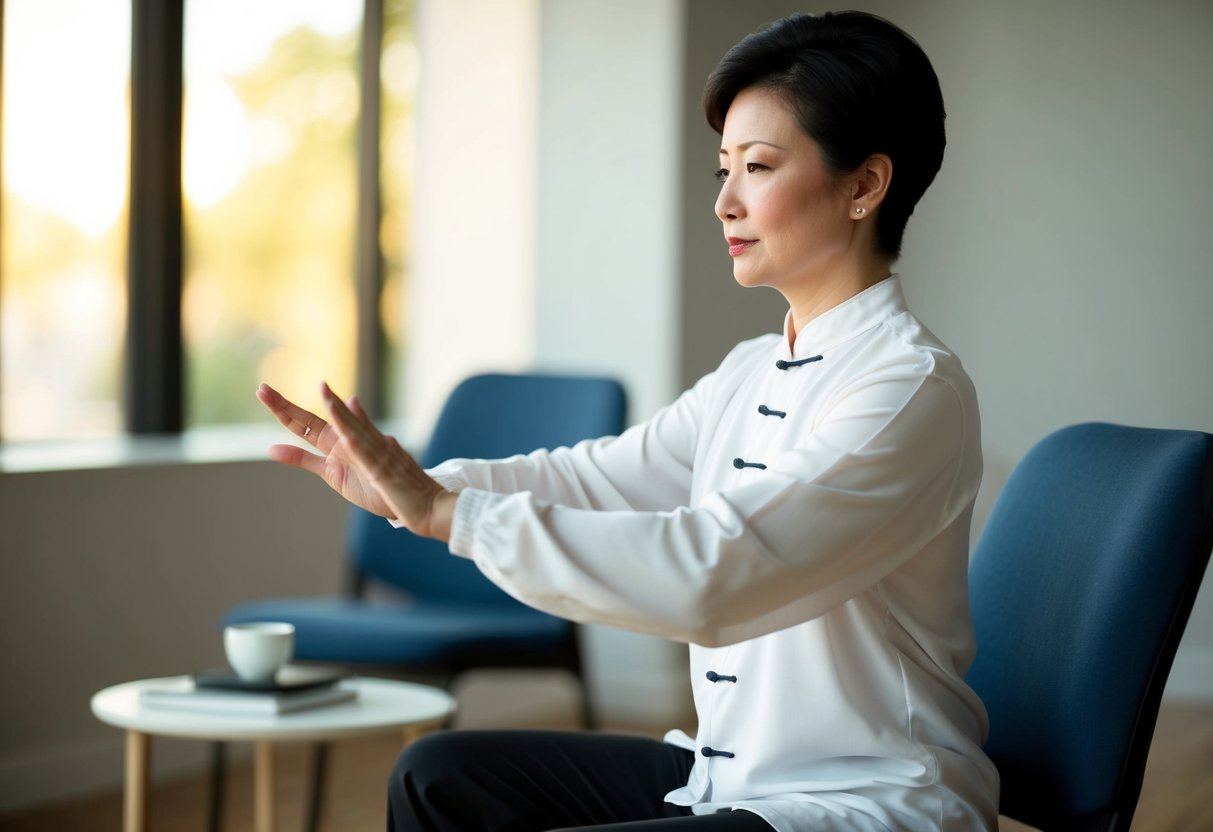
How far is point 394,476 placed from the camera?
3.64 feet

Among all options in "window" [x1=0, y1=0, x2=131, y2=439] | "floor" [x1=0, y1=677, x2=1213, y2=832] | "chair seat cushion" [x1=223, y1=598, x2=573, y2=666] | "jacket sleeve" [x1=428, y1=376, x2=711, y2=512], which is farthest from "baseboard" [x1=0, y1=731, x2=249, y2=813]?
"jacket sleeve" [x1=428, y1=376, x2=711, y2=512]

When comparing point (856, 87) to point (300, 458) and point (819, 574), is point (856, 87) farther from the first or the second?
point (300, 458)

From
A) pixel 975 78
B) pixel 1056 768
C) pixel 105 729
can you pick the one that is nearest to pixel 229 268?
pixel 105 729

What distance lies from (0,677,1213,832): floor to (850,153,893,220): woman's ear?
74.3 inches

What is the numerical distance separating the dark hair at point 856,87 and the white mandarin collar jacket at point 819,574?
0.12m

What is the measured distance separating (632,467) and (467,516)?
0.47 m

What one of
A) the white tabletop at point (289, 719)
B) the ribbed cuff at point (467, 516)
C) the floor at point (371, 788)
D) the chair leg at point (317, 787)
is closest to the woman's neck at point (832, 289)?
the ribbed cuff at point (467, 516)

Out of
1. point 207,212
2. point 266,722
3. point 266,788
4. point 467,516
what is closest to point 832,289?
point 467,516

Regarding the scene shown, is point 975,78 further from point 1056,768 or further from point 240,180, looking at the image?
point 1056,768

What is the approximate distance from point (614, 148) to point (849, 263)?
8.87 feet

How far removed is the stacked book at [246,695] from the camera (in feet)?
6.17

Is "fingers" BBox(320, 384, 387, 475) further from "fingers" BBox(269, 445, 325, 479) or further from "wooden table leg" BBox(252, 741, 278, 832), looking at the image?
"wooden table leg" BBox(252, 741, 278, 832)

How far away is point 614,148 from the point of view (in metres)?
3.97

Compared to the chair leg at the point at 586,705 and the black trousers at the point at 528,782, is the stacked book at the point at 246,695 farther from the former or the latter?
the chair leg at the point at 586,705
